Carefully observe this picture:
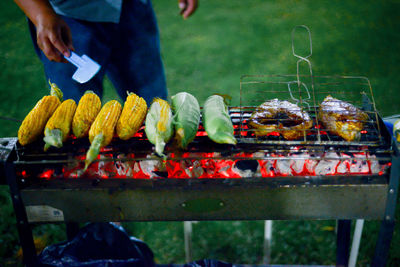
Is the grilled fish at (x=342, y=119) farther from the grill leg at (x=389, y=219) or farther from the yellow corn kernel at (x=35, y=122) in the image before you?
the yellow corn kernel at (x=35, y=122)

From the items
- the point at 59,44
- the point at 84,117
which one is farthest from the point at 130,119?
the point at 59,44

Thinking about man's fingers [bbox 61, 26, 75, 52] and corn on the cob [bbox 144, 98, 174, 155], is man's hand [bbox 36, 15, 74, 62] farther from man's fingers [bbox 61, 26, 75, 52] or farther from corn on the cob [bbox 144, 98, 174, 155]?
corn on the cob [bbox 144, 98, 174, 155]

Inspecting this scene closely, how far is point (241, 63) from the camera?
587 cm

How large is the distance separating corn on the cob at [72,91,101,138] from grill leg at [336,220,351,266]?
1807 millimetres

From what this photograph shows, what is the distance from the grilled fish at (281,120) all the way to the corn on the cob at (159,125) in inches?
17.2

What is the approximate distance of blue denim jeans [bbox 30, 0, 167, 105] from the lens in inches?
111

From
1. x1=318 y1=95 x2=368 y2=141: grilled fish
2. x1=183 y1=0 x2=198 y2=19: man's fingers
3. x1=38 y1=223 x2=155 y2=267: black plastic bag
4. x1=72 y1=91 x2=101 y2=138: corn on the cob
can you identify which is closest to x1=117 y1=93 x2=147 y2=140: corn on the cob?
x1=72 y1=91 x2=101 y2=138: corn on the cob

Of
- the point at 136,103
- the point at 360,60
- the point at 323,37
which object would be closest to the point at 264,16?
the point at 323,37

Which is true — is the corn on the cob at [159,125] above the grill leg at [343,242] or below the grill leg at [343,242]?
above

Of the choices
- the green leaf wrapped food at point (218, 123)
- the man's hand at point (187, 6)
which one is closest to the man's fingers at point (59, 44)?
the man's hand at point (187, 6)

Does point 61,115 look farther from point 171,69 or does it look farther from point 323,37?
point 323,37

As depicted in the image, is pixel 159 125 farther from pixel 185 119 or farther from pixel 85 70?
pixel 85 70

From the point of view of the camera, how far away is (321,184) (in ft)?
5.59

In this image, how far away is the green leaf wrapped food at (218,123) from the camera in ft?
5.53
